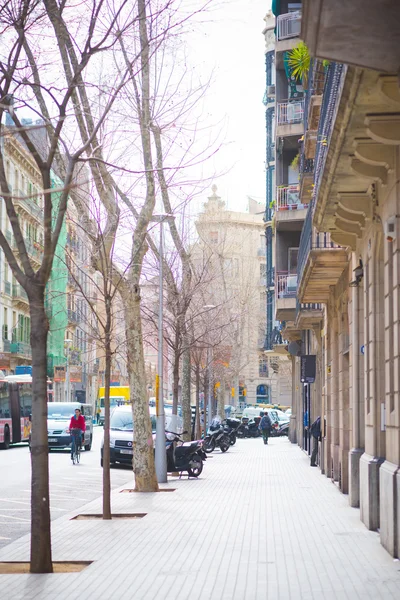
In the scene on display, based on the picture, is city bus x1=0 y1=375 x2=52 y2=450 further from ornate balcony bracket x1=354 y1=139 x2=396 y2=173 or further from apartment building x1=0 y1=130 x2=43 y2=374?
ornate balcony bracket x1=354 y1=139 x2=396 y2=173

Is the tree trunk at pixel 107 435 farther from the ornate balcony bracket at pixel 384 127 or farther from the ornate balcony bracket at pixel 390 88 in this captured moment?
the ornate balcony bracket at pixel 390 88

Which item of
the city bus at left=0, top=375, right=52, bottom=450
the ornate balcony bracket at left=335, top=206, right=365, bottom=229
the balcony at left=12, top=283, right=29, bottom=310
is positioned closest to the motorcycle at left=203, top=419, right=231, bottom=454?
the city bus at left=0, top=375, right=52, bottom=450

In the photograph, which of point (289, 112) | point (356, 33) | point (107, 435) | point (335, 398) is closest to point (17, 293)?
point (289, 112)

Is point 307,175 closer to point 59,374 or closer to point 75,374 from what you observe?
point 59,374

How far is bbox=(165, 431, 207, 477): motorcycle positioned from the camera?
87.7 ft

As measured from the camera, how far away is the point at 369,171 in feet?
43.8

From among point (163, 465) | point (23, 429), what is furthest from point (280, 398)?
point (163, 465)

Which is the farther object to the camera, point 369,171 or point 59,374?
point 59,374

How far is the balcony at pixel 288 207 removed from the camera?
39812mm

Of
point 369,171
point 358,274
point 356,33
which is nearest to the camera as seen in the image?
point 356,33

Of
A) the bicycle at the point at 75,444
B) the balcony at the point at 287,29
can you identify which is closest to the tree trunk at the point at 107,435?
the bicycle at the point at 75,444

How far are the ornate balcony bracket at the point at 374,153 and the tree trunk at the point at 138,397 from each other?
28.4ft

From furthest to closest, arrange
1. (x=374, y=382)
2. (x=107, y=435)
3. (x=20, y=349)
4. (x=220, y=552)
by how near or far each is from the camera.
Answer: (x=20, y=349) < (x=107, y=435) < (x=374, y=382) < (x=220, y=552)

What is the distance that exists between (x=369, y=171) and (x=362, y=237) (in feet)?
12.1
